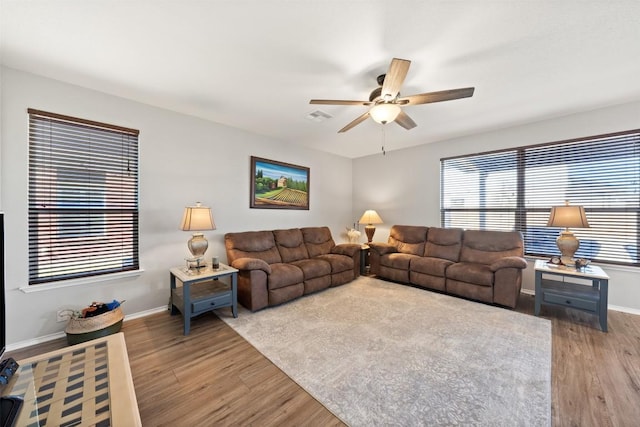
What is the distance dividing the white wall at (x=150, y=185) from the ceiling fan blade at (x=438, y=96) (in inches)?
103

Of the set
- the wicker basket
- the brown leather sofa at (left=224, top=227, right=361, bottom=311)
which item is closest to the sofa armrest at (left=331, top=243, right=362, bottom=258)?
the brown leather sofa at (left=224, top=227, right=361, bottom=311)

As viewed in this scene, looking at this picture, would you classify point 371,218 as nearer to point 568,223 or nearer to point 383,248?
point 383,248

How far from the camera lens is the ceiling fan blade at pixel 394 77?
174cm

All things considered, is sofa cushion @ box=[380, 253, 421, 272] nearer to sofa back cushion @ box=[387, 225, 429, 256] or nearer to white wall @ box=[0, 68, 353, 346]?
sofa back cushion @ box=[387, 225, 429, 256]

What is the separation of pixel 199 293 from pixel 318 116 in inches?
105

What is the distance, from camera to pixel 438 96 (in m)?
2.10

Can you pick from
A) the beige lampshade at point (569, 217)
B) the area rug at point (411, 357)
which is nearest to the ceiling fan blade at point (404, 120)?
the beige lampshade at point (569, 217)

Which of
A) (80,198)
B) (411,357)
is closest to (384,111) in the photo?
(411,357)

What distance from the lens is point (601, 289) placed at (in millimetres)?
2549

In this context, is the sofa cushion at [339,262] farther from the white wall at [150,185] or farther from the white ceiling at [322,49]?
the white ceiling at [322,49]

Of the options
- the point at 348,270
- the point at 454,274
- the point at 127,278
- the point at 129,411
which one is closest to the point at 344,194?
the point at 348,270

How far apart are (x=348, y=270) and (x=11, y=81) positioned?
14.3 ft

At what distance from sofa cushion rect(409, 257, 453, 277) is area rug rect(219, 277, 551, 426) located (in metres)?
0.47

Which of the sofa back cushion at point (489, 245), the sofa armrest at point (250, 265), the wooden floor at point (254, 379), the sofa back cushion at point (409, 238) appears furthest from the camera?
the sofa back cushion at point (409, 238)
